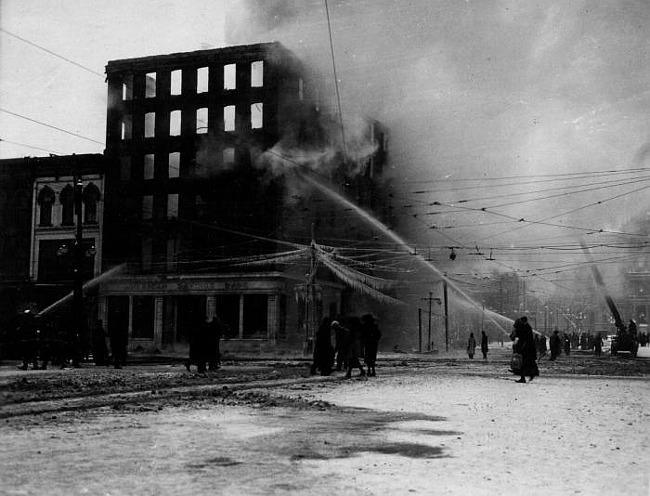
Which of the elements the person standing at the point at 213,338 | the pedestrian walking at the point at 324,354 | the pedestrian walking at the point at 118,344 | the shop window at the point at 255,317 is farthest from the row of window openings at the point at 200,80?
the pedestrian walking at the point at 324,354

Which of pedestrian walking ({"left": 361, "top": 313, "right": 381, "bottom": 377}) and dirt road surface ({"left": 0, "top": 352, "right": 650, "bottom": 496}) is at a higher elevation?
pedestrian walking ({"left": 361, "top": 313, "right": 381, "bottom": 377})

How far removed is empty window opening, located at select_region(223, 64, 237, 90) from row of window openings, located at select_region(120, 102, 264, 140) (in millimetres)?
1405

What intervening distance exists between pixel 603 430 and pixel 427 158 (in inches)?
1360

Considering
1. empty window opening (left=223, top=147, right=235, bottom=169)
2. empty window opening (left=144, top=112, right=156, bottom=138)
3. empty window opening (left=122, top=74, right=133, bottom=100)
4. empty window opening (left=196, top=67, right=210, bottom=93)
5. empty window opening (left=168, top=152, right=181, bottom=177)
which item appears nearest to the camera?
empty window opening (left=223, top=147, right=235, bottom=169)

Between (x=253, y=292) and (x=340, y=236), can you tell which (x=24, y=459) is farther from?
(x=340, y=236)

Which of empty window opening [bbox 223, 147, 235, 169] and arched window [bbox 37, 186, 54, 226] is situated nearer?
empty window opening [bbox 223, 147, 235, 169]

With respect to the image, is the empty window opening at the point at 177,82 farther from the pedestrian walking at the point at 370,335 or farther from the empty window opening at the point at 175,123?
the pedestrian walking at the point at 370,335

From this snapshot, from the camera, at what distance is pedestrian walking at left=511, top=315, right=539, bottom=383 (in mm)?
19547

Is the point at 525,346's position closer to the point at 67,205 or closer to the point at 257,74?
the point at 257,74

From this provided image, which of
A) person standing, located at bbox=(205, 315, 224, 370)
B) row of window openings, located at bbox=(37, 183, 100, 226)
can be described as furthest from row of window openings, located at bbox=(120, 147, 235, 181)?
person standing, located at bbox=(205, 315, 224, 370)

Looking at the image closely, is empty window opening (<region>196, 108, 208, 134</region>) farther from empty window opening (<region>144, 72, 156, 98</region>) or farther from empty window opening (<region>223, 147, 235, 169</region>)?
empty window opening (<region>144, 72, 156, 98</region>)

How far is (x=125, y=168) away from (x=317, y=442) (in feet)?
146

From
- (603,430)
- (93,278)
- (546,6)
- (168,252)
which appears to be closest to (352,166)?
(168,252)

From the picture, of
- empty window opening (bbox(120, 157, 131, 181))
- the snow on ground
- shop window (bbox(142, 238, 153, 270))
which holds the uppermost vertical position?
empty window opening (bbox(120, 157, 131, 181))
